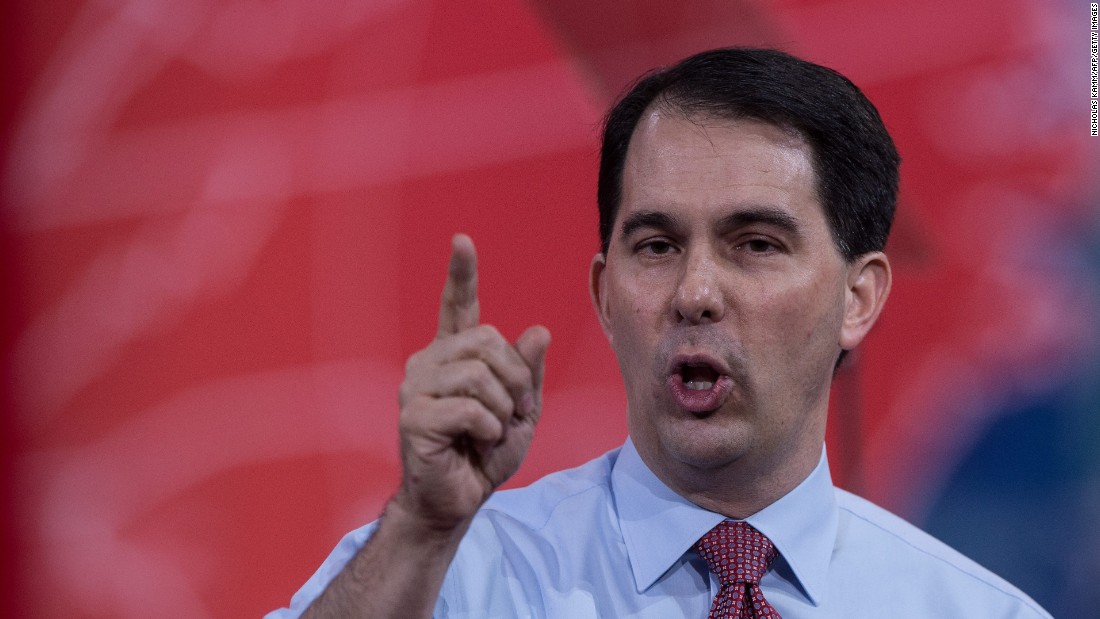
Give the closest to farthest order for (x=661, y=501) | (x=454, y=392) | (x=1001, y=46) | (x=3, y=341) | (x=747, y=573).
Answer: (x=454, y=392) → (x=747, y=573) → (x=661, y=501) → (x=3, y=341) → (x=1001, y=46)

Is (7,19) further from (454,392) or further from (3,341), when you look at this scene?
(454,392)

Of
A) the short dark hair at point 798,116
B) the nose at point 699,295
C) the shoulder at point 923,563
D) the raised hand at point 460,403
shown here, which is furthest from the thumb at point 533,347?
the shoulder at point 923,563

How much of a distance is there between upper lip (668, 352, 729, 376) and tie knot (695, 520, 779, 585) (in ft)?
0.88

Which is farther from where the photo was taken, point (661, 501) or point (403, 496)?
point (661, 501)

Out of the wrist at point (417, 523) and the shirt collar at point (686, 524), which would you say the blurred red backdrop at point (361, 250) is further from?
the wrist at point (417, 523)

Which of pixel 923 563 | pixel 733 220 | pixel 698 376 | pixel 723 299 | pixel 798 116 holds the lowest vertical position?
pixel 923 563

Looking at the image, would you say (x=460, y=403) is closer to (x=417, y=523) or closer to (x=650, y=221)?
(x=417, y=523)

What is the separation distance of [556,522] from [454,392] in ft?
1.96

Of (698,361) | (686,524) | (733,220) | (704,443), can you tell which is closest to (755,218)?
(733,220)

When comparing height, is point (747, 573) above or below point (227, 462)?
below

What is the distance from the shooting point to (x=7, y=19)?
2.24 meters

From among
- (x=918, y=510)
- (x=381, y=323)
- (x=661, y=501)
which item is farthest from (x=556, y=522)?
(x=918, y=510)

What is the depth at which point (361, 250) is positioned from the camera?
2297 millimetres

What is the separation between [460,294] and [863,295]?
35.2 inches
